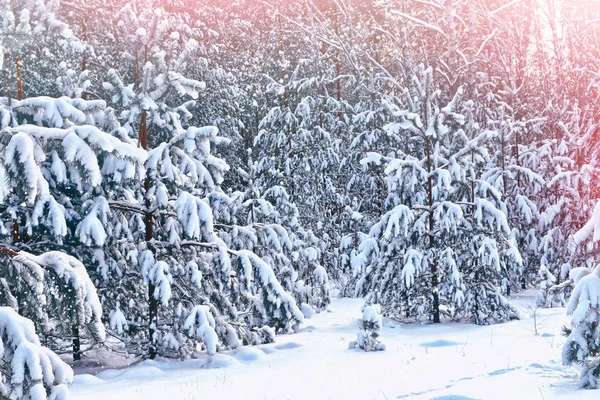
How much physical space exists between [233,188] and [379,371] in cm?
1475

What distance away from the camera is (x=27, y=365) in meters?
3.23

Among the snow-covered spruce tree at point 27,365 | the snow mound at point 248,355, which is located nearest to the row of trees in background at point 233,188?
the snow mound at point 248,355

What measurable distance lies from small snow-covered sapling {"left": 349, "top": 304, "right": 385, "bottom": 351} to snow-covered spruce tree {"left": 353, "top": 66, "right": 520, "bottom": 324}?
65.9 inches

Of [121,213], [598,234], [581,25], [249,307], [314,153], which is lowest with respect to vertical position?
[249,307]

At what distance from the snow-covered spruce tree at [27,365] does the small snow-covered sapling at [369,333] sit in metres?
5.66

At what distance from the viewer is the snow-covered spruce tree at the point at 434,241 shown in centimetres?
1053

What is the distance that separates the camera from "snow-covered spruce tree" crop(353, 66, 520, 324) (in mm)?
10531

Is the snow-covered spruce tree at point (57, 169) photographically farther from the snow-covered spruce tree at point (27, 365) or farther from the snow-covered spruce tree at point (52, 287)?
the snow-covered spruce tree at point (27, 365)

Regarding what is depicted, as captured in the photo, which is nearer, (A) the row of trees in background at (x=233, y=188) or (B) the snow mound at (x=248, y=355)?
(A) the row of trees in background at (x=233, y=188)

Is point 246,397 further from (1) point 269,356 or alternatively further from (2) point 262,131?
(2) point 262,131

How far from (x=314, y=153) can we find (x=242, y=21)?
6.51m

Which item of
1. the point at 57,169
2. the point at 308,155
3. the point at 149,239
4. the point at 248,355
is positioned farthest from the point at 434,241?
the point at 308,155

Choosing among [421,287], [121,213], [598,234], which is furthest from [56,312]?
[421,287]

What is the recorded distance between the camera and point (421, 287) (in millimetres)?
10961
